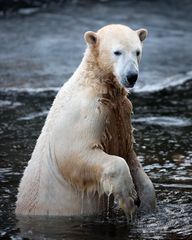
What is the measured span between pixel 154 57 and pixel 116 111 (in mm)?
7699

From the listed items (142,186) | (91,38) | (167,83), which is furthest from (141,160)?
(167,83)

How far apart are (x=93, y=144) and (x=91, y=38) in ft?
2.60

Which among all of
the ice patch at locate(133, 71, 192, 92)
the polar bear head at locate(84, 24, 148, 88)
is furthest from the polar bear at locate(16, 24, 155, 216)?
the ice patch at locate(133, 71, 192, 92)

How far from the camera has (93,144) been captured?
5566 millimetres

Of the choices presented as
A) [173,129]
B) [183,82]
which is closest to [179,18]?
[183,82]

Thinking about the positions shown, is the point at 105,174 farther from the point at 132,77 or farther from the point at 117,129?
the point at 132,77

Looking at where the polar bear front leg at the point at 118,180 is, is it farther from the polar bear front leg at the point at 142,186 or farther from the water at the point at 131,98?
the polar bear front leg at the point at 142,186

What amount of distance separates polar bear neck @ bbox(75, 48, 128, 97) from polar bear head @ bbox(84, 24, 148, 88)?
3 centimetres

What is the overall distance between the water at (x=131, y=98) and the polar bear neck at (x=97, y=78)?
102 cm

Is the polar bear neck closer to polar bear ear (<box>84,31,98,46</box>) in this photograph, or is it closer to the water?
polar bear ear (<box>84,31,98,46</box>)

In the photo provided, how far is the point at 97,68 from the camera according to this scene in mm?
5715

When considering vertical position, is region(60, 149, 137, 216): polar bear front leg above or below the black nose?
below

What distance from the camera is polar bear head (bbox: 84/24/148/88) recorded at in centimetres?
537

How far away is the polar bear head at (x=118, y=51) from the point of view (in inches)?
211
